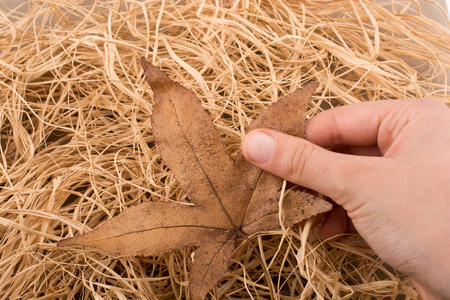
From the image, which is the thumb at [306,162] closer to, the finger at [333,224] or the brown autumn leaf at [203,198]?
the brown autumn leaf at [203,198]

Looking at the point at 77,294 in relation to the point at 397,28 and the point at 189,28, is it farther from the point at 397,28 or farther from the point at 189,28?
the point at 397,28

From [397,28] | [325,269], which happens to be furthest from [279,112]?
[397,28]

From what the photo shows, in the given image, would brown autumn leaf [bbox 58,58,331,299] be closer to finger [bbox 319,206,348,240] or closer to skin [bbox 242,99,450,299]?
skin [bbox 242,99,450,299]

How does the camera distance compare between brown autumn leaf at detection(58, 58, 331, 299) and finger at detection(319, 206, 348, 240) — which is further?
finger at detection(319, 206, 348, 240)

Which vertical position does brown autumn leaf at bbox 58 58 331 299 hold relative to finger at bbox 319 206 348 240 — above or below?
above

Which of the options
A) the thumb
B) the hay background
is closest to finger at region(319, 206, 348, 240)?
the hay background

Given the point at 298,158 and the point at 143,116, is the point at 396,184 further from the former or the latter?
the point at 143,116

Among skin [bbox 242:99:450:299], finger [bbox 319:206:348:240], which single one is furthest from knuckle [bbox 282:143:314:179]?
finger [bbox 319:206:348:240]

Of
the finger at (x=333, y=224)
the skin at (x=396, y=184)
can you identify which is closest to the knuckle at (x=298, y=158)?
the skin at (x=396, y=184)

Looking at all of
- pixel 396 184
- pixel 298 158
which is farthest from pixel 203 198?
pixel 396 184
